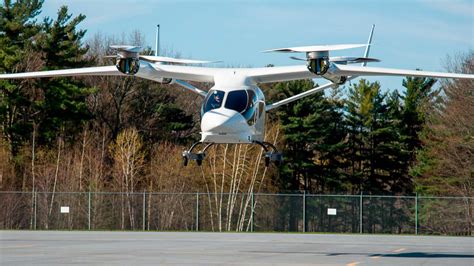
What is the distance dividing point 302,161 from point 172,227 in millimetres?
21767

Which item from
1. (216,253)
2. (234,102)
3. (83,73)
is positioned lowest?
(216,253)

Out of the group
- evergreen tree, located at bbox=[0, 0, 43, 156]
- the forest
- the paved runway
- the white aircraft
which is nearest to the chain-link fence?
the forest

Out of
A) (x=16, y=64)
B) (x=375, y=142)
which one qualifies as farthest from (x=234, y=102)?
(x=375, y=142)

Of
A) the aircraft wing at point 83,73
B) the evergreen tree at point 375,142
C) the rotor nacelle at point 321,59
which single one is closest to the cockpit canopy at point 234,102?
the rotor nacelle at point 321,59

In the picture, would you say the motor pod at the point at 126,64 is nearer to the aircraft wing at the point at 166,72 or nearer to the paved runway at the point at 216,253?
the aircraft wing at the point at 166,72

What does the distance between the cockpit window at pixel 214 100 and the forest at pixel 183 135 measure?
87.3 feet

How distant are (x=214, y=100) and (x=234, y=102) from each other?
618mm

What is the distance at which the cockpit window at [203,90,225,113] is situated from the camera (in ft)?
102

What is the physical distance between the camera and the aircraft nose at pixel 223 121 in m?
30.4

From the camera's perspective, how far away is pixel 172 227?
2188 inches

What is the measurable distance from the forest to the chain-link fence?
2032 mm

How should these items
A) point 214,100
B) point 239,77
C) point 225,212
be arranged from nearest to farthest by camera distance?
point 214,100 < point 239,77 < point 225,212

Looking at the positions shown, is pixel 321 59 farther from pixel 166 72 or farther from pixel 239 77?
pixel 166 72

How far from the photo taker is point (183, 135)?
75.8 m
